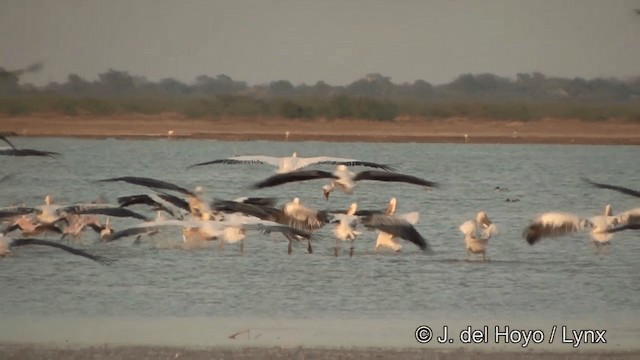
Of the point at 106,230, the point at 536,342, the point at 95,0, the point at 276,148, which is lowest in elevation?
the point at 536,342

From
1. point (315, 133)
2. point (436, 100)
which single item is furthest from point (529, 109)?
point (315, 133)

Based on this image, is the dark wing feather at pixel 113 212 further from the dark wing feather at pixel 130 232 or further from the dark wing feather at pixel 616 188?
the dark wing feather at pixel 616 188

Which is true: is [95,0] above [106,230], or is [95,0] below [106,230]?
above

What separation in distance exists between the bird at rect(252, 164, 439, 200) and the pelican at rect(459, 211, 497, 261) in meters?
0.28

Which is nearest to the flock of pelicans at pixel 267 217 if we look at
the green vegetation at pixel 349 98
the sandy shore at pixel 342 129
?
the sandy shore at pixel 342 129

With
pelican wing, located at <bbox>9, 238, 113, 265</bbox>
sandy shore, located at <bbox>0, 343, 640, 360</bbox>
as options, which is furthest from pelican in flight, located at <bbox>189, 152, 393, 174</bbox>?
sandy shore, located at <bbox>0, 343, 640, 360</bbox>

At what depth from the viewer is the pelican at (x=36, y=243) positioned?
20.0 ft

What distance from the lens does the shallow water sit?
617 centimetres

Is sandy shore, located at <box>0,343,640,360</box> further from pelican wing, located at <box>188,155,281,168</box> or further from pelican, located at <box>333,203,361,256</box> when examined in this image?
pelican wing, located at <box>188,155,281,168</box>

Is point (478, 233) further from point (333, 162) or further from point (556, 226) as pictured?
point (333, 162)

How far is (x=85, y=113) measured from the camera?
20.4ft

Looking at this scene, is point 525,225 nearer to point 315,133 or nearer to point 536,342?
point 536,342

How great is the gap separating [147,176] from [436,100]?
1301 millimetres

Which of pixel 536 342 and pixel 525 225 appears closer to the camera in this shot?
pixel 536 342
